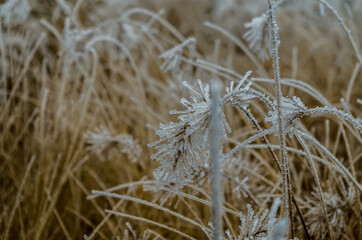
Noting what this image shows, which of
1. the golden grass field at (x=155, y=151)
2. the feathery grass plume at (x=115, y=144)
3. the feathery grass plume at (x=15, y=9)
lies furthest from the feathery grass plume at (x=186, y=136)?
the feathery grass plume at (x=15, y=9)

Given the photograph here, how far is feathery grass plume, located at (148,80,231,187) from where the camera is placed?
0.42 meters

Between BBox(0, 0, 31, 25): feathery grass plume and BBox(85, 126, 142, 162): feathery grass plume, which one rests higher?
BBox(0, 0, 31, 25): feathery grass plume

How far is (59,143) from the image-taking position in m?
1.11

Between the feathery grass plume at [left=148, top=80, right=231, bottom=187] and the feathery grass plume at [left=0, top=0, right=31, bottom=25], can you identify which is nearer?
the feathery grass plume at [left=148, top=80, right=231, bottom=187]

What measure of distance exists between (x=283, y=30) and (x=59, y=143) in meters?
1.71


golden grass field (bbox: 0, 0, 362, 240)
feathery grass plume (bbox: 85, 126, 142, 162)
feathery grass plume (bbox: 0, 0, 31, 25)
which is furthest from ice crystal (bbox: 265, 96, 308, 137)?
feathery grass plume (bbox: 0, 0, 31, 25)

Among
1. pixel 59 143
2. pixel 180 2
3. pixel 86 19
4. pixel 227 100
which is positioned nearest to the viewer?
pixel 227 100

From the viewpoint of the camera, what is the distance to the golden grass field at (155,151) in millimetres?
611

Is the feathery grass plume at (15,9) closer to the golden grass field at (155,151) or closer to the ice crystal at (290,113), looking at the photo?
the golden grass field at (155,151)

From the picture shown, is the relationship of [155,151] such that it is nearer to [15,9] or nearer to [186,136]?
[15,9]

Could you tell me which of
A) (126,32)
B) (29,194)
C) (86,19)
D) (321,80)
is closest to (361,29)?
(321,80)

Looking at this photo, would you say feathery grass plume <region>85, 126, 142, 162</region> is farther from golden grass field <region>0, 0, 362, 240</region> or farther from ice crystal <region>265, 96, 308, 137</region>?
ice crystal <region>265, 96, 308, 137</region>

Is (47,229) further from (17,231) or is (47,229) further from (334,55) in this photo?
(334,55)

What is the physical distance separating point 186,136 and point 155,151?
0.72m
